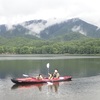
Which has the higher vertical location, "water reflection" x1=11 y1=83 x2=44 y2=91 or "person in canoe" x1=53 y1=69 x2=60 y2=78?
"person in canoe" x1=53 y1=69 x2=60 y2=78

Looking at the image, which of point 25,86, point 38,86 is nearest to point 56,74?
point 38,86

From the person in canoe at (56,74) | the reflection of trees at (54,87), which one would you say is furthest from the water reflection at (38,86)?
the person in canoe at (56,74)

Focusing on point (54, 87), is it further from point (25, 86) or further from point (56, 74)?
point (56, 74)

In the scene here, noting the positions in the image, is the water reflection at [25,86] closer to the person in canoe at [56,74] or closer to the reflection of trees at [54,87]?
the reflection of trees at [54,87]

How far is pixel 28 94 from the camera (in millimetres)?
46250

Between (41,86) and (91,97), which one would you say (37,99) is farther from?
(41,86)

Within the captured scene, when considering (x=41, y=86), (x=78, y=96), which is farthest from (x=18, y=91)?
(x=78, y=96)

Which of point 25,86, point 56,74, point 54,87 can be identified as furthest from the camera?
point 56,74

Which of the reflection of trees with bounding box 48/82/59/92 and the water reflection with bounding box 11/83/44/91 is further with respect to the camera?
the water reflection with bounding box 11/83/44/91

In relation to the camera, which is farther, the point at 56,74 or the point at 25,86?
the point at 56,74

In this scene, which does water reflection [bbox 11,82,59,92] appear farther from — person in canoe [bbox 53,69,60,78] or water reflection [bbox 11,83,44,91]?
person in canoe [bbox 53,69,60,78]

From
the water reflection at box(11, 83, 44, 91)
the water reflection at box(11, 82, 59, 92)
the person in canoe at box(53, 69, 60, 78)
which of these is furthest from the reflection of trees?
the person in canoe at box(53, 69, 60, 78)

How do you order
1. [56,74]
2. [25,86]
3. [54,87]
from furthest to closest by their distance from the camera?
[56,74] < [25,86] < [54,87]

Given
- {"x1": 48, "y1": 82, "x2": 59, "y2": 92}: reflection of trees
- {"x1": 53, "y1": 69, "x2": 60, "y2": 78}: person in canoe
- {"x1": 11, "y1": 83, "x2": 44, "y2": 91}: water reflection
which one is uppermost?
{"x1": 53, "y1": 69, "x2": 60, "y2": 78}: person in canoe
